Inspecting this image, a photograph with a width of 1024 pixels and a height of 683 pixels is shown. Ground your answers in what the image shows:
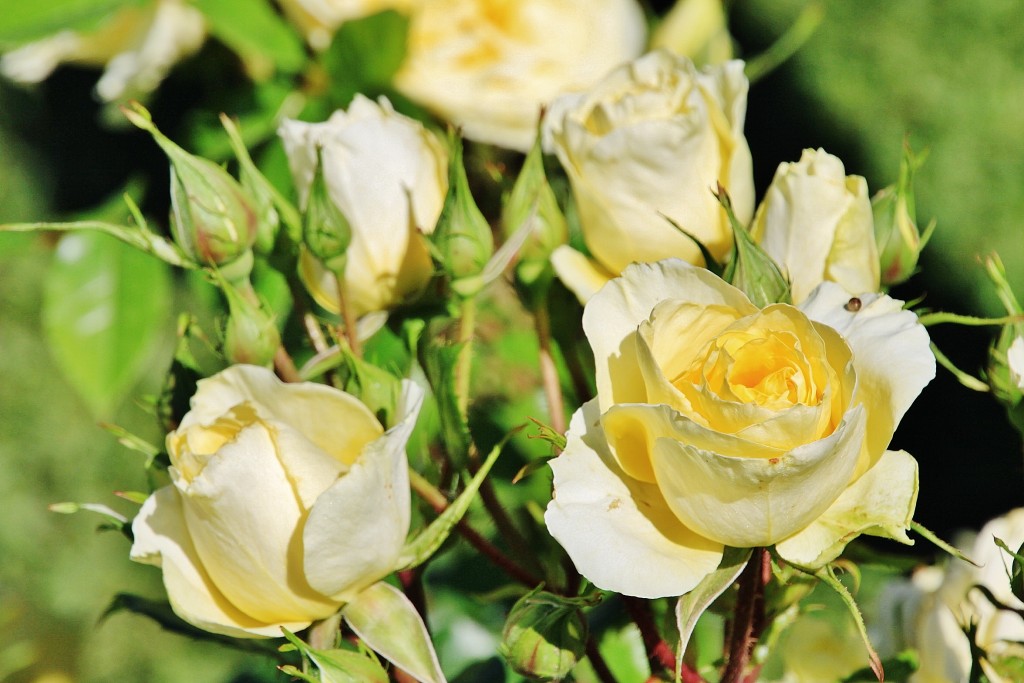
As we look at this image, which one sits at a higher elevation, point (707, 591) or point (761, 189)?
point (707, 591)

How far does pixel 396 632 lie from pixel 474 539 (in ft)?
0.18

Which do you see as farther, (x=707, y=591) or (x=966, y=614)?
(x=966, y=614)

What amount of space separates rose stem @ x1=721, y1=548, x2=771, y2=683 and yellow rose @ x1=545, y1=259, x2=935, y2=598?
0.03 metres

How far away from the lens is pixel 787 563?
363 millimetres

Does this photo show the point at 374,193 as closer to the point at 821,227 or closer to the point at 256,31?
the point at 821,227

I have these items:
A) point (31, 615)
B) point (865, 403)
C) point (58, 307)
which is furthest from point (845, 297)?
point (31, 615)

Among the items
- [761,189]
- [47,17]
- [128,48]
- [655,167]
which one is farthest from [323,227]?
[761,189]

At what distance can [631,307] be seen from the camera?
1.22ft

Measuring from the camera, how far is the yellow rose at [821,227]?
41 centimetres

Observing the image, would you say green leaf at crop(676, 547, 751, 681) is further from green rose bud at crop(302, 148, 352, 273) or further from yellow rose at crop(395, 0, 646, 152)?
yellow rose at crop(395, 0, 646, 152)

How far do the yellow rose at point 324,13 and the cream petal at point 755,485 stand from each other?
0.61 m

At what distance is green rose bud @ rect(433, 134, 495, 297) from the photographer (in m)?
0.43

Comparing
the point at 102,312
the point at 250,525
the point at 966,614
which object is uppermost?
the point at 250,525

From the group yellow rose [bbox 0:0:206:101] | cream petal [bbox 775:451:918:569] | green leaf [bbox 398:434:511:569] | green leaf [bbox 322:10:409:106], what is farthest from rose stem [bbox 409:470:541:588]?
yellow rose [bbox 0:0:206:101]
